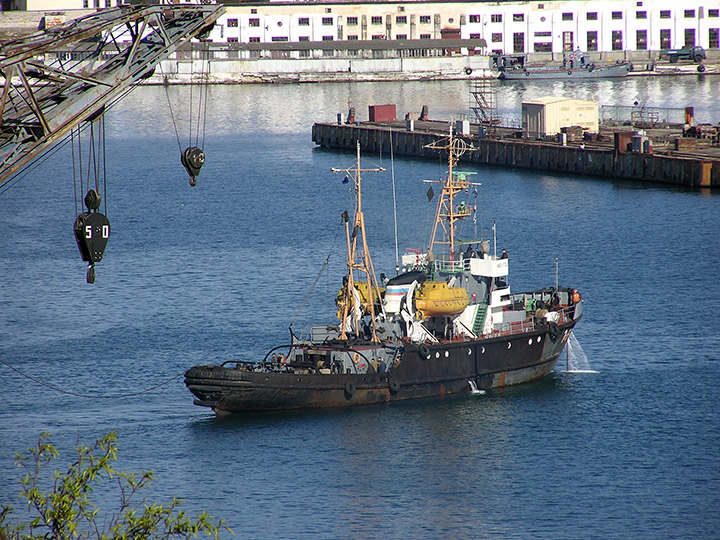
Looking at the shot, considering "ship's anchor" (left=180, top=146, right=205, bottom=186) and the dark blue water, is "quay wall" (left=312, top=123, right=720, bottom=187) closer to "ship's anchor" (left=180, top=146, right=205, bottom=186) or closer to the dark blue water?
the dark blue water

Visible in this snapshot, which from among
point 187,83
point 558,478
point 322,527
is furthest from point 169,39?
point 187,83

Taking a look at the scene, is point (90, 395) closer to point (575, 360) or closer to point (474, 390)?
point (474, 390)

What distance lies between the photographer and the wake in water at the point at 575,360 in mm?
50812

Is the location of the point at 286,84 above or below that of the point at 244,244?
above

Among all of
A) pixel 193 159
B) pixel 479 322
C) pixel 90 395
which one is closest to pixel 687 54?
pixel 479 322

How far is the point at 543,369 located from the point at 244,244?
3268 cm

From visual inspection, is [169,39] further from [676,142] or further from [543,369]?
[676,142]

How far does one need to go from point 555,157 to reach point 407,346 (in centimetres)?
6526

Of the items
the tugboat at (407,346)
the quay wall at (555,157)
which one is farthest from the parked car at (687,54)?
the tugboat at (407,346)

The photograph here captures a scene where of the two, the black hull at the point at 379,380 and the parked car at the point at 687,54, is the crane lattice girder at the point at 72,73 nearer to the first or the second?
the black hull at the point at 379,380

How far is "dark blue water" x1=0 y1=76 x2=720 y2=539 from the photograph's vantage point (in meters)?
37.2

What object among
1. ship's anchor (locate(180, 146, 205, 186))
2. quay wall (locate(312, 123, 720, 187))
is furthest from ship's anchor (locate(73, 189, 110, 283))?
quay wall (locate(312, 123, 720, 187))

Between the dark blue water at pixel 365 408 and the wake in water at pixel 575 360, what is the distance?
1.98 feet

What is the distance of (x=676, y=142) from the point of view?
105 metres
